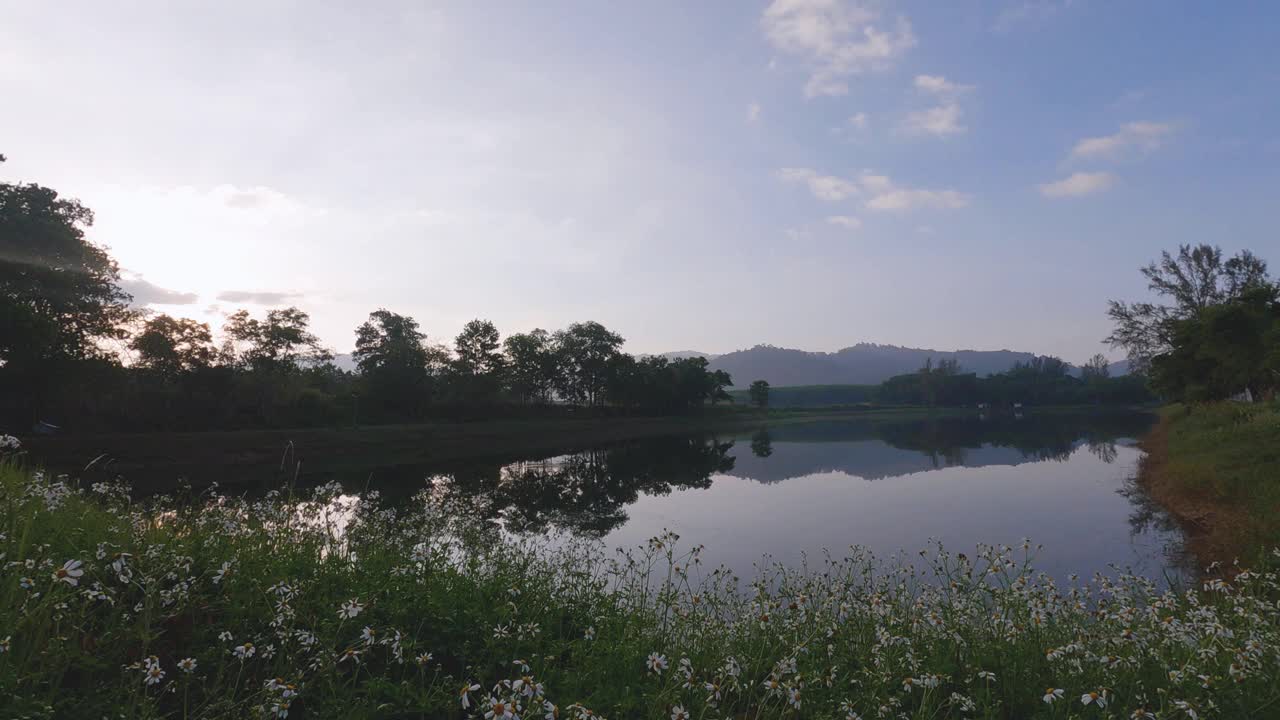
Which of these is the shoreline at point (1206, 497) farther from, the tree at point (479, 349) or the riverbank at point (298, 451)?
the tree at point (479, 349)

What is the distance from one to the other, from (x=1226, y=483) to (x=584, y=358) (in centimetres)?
6695

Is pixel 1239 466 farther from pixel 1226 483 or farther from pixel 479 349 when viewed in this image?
pixel 479 349

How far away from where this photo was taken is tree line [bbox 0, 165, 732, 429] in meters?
29.4

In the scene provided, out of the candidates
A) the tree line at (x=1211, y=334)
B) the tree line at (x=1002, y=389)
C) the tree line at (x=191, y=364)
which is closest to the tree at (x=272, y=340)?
the tree line at (x=191, y=364)

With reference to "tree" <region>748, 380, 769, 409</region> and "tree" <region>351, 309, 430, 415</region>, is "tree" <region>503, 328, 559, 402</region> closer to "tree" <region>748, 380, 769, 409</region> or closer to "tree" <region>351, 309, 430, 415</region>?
"tree" <region>351, 309, 430, 415</region>

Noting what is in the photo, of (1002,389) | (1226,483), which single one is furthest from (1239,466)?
(1002,389)

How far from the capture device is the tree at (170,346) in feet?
131

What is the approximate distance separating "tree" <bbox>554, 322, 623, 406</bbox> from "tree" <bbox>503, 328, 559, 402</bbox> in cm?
239

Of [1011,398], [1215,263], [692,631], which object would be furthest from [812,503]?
[1011,398]

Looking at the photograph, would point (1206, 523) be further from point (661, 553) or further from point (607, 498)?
point (607, 498)

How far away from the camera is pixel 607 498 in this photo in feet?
80.9

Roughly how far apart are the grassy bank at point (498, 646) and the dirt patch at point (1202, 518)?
335 inches

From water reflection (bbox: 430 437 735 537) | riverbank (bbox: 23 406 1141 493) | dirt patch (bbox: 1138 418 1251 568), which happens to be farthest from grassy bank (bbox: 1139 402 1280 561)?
riverbank (bbox: 23 406 1141 493)

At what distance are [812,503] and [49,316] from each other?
36.4 metres
